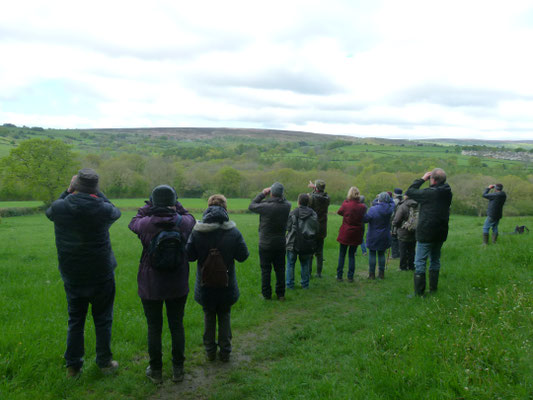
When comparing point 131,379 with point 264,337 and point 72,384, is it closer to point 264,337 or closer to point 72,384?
point 72,384

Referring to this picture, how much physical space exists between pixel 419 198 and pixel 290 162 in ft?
309

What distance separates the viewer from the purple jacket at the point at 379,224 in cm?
842

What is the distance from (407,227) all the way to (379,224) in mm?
1078

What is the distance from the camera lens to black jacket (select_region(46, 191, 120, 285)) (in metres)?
3.92

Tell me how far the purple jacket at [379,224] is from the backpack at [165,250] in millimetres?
5660

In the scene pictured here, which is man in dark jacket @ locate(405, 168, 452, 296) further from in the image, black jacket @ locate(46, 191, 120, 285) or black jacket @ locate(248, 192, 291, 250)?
black jacket @ locate(46, 191, 120, 285)

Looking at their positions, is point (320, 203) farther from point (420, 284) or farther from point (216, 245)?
point (216, 245)

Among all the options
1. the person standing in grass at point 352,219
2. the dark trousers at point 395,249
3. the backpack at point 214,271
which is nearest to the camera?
the backpack at point 214,271

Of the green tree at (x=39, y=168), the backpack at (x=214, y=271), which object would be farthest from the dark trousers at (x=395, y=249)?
the green tree at (x=39, y=168)

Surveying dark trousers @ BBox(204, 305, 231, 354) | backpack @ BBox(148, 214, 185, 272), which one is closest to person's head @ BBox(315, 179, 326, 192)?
dark trousers @ BBox(204, 305, 231, 354)

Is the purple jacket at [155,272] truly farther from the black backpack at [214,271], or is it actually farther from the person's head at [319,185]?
the person's head at [319,185]

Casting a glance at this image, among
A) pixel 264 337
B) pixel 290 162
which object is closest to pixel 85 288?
pixel 264 337

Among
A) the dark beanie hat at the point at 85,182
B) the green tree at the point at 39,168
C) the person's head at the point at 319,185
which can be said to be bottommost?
the green tree at the point at 39,168

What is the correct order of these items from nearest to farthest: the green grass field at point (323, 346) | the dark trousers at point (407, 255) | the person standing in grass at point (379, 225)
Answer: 1. the green grass field at point (323, 346)
2. the person standing in grass at point (379, 225)
3. the dark trousers at point (407, 255)
